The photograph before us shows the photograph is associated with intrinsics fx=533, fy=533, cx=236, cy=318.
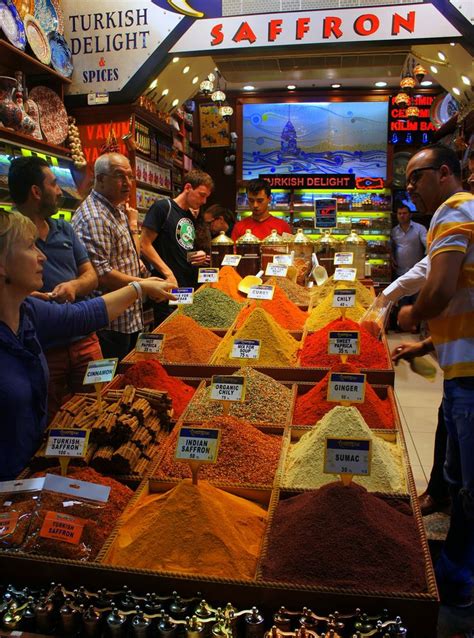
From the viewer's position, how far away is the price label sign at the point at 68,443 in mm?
1336

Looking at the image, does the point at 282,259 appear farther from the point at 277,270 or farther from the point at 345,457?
the point at 345,457

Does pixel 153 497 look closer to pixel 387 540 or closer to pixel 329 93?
pixel 387 540

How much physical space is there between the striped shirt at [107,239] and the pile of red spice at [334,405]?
4.30 ft

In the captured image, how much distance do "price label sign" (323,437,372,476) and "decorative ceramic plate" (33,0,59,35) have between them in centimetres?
436

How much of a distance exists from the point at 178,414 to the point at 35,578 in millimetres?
865

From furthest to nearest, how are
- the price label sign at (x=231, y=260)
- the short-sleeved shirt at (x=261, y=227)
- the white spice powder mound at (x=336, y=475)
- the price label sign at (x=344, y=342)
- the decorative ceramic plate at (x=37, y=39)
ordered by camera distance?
the short-sleeved shirt at (x=261, y=227), the decorative ceramic plate at (x=37, y=39), the price label sign at (x=231, y=260), the price label sign at (x=344, y=342), the white spice powder mound at (x=336, y=475)

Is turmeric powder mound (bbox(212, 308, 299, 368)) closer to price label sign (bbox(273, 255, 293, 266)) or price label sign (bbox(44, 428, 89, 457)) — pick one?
price label sign (bbox(273, 255, 293, 266))

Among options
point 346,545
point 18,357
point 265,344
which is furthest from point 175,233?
point 346,545

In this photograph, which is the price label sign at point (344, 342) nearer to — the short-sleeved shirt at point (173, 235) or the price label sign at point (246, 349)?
the price label sign at point (246, 349)

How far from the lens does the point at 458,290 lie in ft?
5.62

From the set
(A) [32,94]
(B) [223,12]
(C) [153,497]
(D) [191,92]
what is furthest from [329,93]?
(C) [153,497]

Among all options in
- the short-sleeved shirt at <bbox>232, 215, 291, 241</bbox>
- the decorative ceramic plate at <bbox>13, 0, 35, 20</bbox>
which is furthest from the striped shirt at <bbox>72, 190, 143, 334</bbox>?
the decorative ceramic plate at <bbox>13, 0, 35, 20</bbox>

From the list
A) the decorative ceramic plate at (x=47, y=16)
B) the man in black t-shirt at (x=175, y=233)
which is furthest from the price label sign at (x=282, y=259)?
the decorative ceramic plate at (x=47, y=16)

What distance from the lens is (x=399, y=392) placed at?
4660mm
